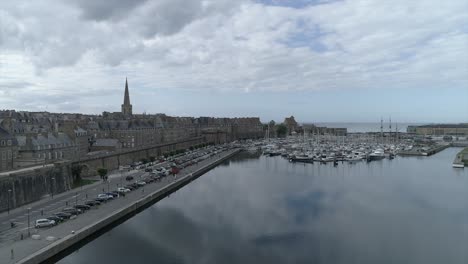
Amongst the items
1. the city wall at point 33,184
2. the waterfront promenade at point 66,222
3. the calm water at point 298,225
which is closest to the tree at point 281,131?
the calm water at point 298,225

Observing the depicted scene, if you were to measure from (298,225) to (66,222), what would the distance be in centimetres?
1276

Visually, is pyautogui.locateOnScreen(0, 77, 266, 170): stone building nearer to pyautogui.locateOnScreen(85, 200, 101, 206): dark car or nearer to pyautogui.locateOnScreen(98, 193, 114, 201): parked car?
pyautogui.locateOnScreen(98, 193, 114, 201): parked car

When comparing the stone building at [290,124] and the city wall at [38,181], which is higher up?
the stone building at [290,124]

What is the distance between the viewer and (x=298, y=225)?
21.9m

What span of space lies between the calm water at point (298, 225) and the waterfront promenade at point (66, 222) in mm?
880

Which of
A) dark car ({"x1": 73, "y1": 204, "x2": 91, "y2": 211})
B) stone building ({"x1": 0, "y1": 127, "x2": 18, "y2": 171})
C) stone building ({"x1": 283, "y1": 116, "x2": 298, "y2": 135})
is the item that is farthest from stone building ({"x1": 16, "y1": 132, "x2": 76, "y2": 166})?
stone building ({"x1": 283, "y1": 116, "x2": 298, "y2": 135})

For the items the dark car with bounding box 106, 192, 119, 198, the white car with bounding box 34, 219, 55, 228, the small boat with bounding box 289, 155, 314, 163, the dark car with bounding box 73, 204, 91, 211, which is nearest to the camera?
the white car with bounding box 34, 219, 55, 228

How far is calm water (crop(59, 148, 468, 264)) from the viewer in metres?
17.2

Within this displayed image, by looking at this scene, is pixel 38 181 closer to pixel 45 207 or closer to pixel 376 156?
pixel 45 207

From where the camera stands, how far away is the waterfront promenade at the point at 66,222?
14.2 meters

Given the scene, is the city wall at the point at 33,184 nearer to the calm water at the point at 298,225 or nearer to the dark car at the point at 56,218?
the dark car at the point at 56,218

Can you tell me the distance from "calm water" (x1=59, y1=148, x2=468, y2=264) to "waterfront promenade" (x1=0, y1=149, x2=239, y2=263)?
880 mm

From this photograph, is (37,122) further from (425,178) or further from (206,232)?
(425,178)

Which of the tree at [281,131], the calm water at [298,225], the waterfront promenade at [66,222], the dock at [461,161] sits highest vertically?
the tree at [281,131]
